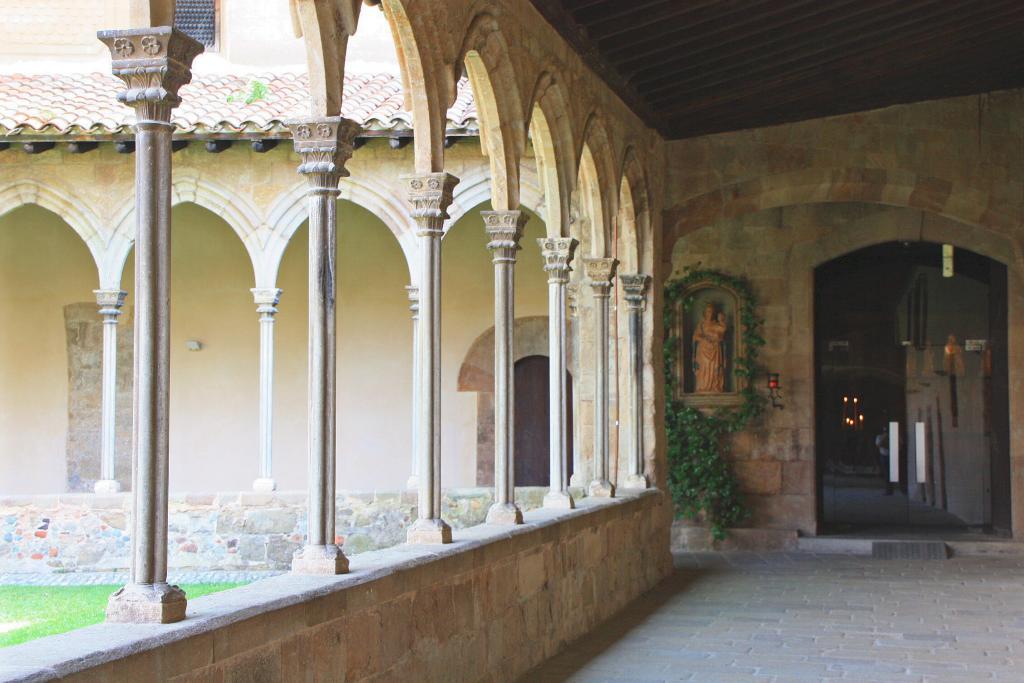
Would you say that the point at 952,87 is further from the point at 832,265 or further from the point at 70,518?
the point at 70,518

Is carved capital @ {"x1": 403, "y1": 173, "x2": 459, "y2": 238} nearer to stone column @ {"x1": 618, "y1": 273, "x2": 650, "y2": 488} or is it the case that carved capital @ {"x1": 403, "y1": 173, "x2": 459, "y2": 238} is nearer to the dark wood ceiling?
the dark wood ceiling

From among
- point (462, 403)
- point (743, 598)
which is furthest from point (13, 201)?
point (743, 598)

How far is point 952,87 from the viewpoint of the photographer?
9844mm

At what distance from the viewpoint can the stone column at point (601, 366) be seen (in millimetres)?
8250

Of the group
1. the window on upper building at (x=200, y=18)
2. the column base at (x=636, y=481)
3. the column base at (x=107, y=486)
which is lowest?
the column base at (x=107, y=486)

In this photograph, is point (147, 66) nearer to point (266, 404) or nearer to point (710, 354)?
point (266, 404)

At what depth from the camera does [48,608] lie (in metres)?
8.67

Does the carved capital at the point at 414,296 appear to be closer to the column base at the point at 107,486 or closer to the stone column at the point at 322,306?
the column base at the point at 107,486

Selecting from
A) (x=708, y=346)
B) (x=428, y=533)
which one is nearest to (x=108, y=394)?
(x=708, y=346)

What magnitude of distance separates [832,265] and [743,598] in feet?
15.7

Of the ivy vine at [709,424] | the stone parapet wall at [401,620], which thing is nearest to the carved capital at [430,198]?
the stone parapet wall at [401,620]

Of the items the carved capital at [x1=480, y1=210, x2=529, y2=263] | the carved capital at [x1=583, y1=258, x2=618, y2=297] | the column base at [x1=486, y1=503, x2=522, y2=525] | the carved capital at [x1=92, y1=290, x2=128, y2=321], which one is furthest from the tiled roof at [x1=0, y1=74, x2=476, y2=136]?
the column base at [x1=486, y1=503, x2=522, y2=525]

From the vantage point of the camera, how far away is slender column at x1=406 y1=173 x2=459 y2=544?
5.35 m

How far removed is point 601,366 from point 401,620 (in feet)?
13.2
